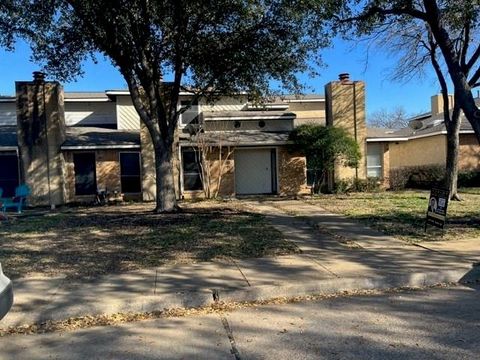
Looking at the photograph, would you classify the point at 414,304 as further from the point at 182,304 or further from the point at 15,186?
the point at 15,186

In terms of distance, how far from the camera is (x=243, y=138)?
20719mm

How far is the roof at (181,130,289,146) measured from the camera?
66.6ft

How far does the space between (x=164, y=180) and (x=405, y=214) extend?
274 inches

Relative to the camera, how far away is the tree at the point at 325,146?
767 inches

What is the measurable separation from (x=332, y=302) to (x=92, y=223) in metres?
8.68

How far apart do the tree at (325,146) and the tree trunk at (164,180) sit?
7.47 metres

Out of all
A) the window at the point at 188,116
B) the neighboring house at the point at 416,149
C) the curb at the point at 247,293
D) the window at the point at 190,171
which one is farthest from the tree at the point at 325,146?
the curb at the point at 247,293

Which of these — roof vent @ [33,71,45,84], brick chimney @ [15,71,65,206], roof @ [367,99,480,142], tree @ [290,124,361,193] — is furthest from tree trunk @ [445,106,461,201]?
roof vent @ [33,71,45,84]

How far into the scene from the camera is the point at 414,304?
19.0ft

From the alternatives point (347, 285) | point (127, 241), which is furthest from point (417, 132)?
point (347, 285)

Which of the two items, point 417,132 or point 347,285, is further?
point 417,132

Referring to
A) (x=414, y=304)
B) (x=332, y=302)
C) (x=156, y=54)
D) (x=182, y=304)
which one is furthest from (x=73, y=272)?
(x=156, y=54)

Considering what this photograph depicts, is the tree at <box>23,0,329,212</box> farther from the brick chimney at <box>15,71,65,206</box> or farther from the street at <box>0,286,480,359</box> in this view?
the street at <box>0,286,480,359</box>

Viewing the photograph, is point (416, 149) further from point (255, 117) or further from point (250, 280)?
point (250, 280)
